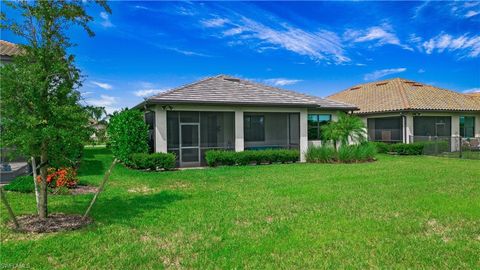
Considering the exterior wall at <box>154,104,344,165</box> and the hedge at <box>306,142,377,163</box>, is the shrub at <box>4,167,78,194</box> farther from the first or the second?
the hedge at <box>306,142,377,163</box>

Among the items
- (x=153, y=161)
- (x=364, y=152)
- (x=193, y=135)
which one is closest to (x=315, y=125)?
(x=364, y=152)

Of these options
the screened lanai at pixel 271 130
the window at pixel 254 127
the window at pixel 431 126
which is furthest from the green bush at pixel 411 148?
the window at pixel 254 127

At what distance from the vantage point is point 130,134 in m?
15.7

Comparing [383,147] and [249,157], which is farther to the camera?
[383,147]

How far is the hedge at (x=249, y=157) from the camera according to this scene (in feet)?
54.1

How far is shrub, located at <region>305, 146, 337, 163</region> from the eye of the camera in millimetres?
17922

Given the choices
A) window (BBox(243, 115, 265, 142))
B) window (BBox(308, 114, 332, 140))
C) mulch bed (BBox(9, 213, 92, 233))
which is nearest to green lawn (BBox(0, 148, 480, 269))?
mulch bed (BBox(9, 213, 92, 233))

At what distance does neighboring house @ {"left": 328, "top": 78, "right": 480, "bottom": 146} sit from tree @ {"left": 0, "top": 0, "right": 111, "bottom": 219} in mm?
22457

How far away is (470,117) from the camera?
2692 cm

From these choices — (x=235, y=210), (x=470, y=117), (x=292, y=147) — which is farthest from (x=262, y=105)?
(x=470, y=117)

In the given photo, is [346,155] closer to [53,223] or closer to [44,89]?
[53,223]

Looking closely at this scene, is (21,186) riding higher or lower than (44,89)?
lower

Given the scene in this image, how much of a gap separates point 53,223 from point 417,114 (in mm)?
24553

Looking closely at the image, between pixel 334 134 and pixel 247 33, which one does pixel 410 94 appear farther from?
pixel 247 33
